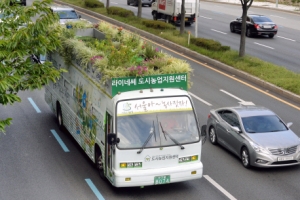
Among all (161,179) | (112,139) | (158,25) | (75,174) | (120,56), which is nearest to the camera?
(112,139)

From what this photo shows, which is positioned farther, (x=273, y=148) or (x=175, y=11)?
(x=175, y=11)

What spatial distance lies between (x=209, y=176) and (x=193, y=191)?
1.18 m

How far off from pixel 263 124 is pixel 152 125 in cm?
450

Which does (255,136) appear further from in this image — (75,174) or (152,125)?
(75,174)

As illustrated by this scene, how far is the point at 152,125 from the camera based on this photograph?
1206 cm

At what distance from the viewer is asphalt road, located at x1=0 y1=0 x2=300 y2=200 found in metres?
12.9

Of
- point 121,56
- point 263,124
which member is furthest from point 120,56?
point 263,124

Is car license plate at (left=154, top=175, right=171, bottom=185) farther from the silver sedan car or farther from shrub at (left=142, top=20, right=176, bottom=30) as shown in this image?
shrub at (left=142, top=20, right=176, bottom=30)

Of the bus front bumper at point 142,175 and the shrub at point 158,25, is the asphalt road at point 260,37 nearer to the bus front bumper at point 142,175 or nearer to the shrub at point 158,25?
the shrub at point 158,25

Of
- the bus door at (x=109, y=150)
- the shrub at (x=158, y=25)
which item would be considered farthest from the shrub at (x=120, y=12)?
the bus door at (x=109, y=150)

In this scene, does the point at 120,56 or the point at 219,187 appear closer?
the point at 120,56

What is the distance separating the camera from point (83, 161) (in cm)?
1512

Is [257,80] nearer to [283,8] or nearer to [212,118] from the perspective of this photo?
[212,118]

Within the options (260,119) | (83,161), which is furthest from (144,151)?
(260,119)
